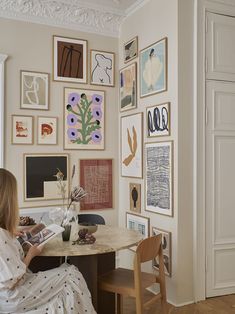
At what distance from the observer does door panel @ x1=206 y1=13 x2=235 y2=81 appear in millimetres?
3539

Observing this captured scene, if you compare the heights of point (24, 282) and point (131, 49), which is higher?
point (131, 49)

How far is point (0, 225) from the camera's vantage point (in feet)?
6.56

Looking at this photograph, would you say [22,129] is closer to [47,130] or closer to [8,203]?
[47,130]

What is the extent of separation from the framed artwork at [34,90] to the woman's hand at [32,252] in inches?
88.7

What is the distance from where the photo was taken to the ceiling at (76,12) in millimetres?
3982

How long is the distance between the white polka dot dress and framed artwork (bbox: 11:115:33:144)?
2076 mm

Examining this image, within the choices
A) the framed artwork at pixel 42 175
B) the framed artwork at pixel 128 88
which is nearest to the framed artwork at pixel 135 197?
the framed artwork at pixel 42 175

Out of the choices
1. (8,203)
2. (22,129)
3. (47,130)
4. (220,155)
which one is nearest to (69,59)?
(47,130)

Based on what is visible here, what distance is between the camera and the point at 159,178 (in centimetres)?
370

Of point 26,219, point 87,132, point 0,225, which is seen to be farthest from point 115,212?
point 0,225

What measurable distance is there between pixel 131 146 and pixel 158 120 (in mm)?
676

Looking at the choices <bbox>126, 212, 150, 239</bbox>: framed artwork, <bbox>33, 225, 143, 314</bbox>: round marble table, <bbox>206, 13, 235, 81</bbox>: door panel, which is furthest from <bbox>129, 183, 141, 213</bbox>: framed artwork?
<bbox>206, 13, 235, 81</bbox>: door panel

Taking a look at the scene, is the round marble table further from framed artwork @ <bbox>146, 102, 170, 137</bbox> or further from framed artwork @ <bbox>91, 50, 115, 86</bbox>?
framed artwork @ <bbox>91, 50, 115, 86</bbox>

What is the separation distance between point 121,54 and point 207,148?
5.95ft
